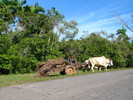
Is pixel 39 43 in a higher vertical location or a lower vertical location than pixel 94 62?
higher

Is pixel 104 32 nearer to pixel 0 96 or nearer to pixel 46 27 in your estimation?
pixel 46 27

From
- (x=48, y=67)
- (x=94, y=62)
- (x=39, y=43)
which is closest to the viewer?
(x=48, y=67)

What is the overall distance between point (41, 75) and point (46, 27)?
12.9 meters

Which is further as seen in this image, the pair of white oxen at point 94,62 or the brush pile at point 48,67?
the pair of white oxen at point 94,62

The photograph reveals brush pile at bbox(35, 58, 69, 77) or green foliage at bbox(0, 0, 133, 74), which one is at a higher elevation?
green foliage at bbox(0, 0, 133, 74)

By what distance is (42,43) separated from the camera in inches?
920

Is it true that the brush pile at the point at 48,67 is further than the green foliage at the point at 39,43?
No

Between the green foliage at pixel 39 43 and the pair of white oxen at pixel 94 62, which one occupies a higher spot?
the green foliage at pixel 39 43

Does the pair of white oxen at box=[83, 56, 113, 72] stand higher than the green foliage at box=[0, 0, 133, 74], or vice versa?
the green foliage at box=[0, 0, 133, 74]

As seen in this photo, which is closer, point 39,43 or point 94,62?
point 94,62

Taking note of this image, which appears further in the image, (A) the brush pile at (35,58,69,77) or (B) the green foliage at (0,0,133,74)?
(B) the green foliage at (0,0,133,74)

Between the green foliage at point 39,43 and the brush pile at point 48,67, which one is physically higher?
the green foliage at point 39,43

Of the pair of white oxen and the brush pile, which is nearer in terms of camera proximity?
the brush pile

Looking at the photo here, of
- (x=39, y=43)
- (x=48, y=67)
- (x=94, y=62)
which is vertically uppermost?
(x=39, y=43)
